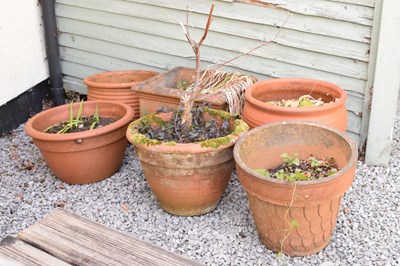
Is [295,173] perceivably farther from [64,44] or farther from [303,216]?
[64,44]

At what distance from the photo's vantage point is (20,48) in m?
4.10

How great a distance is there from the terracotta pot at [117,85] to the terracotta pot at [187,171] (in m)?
0.77

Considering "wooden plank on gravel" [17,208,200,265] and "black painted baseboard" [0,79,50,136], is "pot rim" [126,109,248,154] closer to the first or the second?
"wooden plank on gravel" [17,208,200,265]

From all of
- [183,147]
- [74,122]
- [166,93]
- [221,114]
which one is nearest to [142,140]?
[183,147]

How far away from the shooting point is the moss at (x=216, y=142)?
2729 millimetres

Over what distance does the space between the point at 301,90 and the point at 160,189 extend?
1060 millimetres

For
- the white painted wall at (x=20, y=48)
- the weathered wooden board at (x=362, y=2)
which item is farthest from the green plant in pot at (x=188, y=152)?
the white painted wall at (x=20, y=48)

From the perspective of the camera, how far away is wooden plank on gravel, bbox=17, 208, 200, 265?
1.75 metres

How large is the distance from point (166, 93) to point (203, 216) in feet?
2.77

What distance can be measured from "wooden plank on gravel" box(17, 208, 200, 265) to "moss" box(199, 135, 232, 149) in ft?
3.02

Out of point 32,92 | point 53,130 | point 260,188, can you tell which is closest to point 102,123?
point 53,130

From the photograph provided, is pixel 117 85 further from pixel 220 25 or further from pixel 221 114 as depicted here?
pixel 221 114

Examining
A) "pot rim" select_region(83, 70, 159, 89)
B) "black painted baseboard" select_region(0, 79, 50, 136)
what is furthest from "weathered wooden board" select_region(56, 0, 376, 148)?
"black painted baseboard" select_region(0, 79, 50, 136)

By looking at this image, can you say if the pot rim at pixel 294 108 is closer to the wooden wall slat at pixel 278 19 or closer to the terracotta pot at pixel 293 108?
the terracotta pot at pixel 293 108
